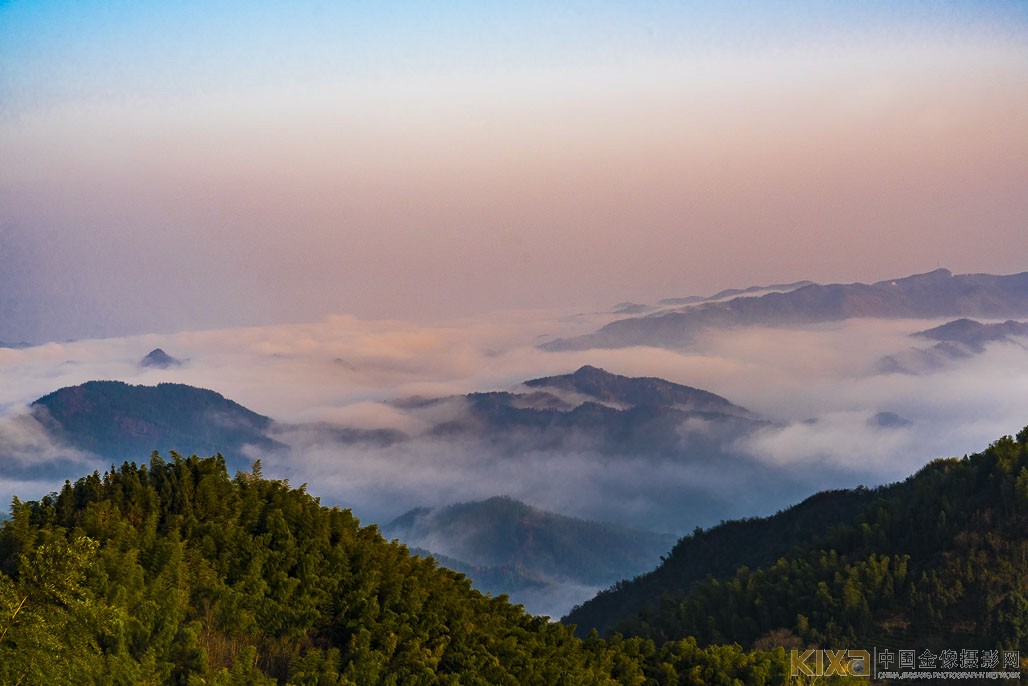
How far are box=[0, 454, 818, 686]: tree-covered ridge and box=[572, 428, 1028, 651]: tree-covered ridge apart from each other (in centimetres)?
1957

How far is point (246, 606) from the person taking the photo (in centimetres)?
3378

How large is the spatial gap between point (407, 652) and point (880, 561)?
40992 mm

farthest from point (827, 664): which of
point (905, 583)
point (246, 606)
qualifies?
point (246, 606)

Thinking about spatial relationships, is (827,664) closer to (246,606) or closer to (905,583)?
(905,583)

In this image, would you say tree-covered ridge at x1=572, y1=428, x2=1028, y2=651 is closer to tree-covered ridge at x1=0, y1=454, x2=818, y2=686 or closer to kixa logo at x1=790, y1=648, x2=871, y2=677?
kixa logo at x1=790, y1=648, x2=871, y2=677

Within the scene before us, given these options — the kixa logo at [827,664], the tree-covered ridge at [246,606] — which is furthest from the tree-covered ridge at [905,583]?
the tree-covered ridge at [246,606]

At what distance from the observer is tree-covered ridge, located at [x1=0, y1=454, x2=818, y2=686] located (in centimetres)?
2797

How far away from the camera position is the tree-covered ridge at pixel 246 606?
27969mm

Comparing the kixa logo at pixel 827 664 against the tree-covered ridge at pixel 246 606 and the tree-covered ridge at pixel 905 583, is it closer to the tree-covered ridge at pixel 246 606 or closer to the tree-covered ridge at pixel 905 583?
the tree-covered ridge at pixel 246 606

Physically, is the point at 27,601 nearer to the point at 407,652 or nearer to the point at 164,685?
the point at 164,685

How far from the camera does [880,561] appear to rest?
67500 millimetres

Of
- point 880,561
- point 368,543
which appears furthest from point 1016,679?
point 368,543

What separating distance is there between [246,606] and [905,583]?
42.5 metres

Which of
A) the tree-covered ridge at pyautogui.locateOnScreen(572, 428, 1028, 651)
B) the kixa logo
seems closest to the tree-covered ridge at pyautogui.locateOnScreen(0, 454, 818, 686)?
the kixa logo
